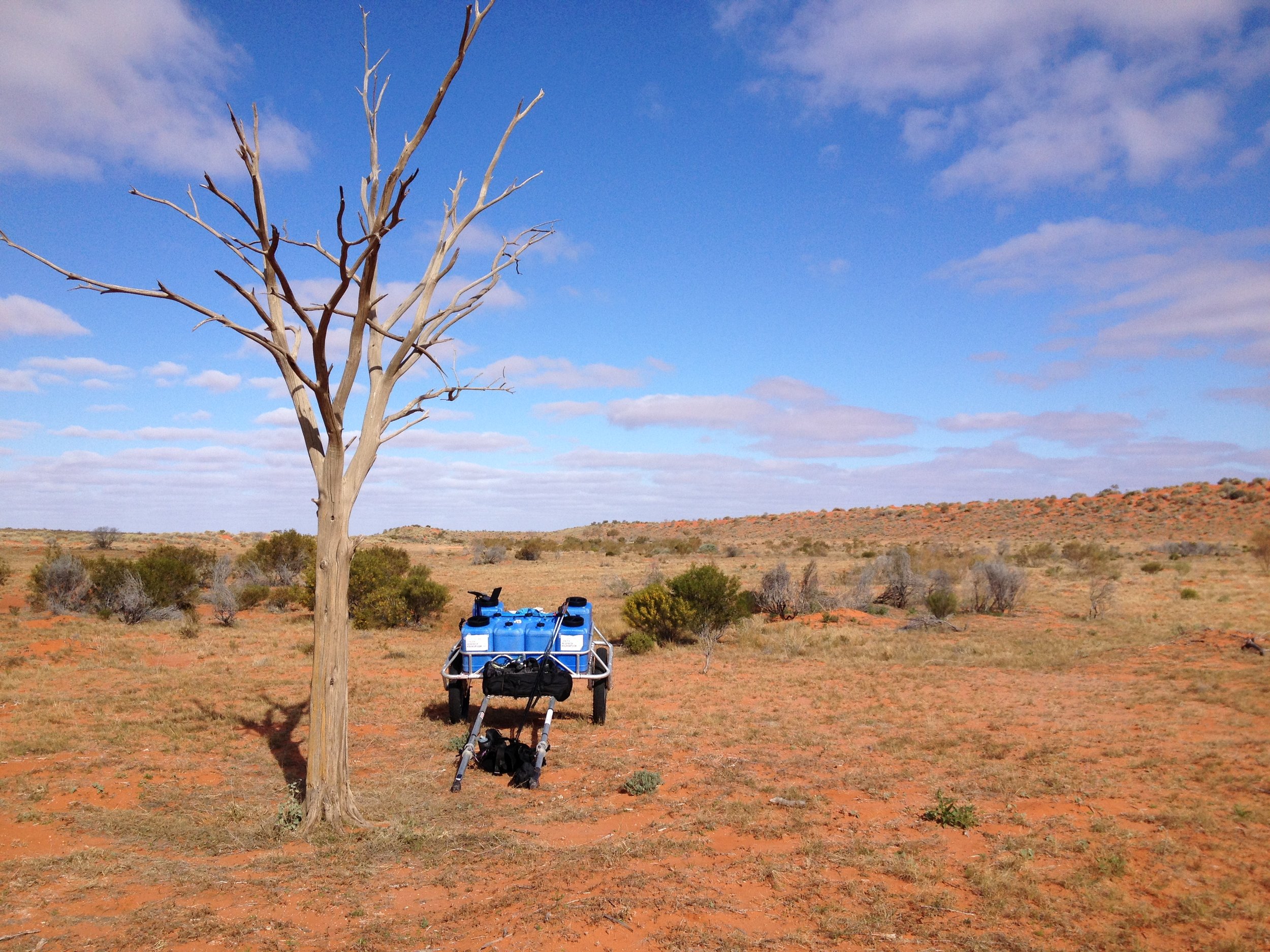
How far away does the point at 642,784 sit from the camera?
25.2 feet

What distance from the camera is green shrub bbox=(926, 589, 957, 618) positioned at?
2123 cm

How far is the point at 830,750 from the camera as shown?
9.27 meters

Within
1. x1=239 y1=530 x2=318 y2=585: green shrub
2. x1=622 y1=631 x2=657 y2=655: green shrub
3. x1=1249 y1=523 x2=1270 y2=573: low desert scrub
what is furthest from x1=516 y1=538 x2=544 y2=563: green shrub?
x1=1249 y1=523 x2=1270 y2=573: low desert scrub

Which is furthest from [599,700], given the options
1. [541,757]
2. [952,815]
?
[952,815]

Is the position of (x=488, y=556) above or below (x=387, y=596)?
above

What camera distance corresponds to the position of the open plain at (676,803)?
4.81m

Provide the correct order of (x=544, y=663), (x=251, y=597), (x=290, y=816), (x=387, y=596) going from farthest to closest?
(x=251, y=597)
(x=387, y=596)
(x=544, y=663)
(x=290, y=816)

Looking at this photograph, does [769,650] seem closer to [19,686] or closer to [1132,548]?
[19,686]

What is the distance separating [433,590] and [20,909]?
15812 mm

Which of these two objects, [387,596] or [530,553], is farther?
[530,553]

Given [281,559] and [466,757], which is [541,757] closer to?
[466,757]

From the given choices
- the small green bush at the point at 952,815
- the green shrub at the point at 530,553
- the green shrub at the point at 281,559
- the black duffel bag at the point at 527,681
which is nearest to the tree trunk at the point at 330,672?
the black duffel bag at the point at 527,681

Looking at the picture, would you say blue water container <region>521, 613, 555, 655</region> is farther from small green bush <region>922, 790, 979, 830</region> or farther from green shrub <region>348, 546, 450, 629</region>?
green shrub <region>348, 546, 450, 629</region>

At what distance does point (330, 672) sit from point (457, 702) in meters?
4.06
